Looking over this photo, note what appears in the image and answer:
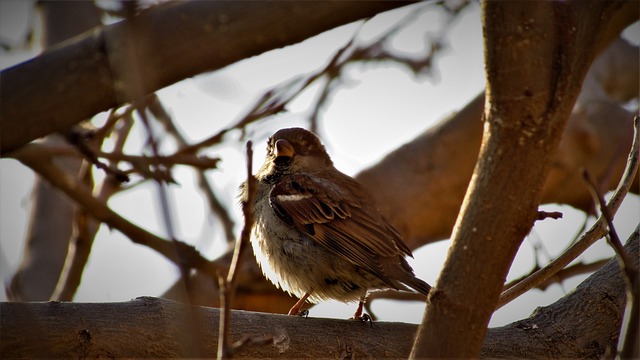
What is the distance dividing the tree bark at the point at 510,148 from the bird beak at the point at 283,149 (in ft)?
10.6

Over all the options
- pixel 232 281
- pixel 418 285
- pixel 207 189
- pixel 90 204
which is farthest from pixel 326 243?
pixel 207 189

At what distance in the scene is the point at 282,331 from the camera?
137 inches

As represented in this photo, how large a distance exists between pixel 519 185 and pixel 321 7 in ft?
5.00

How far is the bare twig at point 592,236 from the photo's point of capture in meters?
3.09

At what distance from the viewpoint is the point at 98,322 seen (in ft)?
10.3

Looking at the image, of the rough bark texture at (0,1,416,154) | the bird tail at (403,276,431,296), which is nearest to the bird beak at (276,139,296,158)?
the bird tail at (403,276,431,296)

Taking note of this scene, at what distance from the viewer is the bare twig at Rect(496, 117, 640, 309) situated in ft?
10.1

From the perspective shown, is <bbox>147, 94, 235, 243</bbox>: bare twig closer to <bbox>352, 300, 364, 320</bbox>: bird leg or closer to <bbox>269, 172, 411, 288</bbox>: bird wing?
<bbox>269, 172, 411, 288</bbox>: bird wing

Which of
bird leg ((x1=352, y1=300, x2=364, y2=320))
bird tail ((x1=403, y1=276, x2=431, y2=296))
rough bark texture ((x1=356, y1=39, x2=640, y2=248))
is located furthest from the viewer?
rough bark texture ((x1=356, y1=39, x2=640, y2=248))

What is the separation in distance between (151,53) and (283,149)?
2.41 m


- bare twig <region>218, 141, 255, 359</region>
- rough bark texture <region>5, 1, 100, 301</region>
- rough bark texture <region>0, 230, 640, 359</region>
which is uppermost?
rough bark texture <region>5, 1, 100, 301</region>

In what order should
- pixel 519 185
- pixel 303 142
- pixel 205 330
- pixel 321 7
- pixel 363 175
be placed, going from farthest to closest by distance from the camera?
pixel 363 175, pixel 303 142, pixel 321 7, pixel 205 330, pixel 519 185

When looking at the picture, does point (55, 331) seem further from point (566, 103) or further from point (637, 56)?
point (637, 56)

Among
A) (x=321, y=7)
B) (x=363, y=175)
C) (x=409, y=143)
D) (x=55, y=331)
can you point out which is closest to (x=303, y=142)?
(x=363, y=175)
